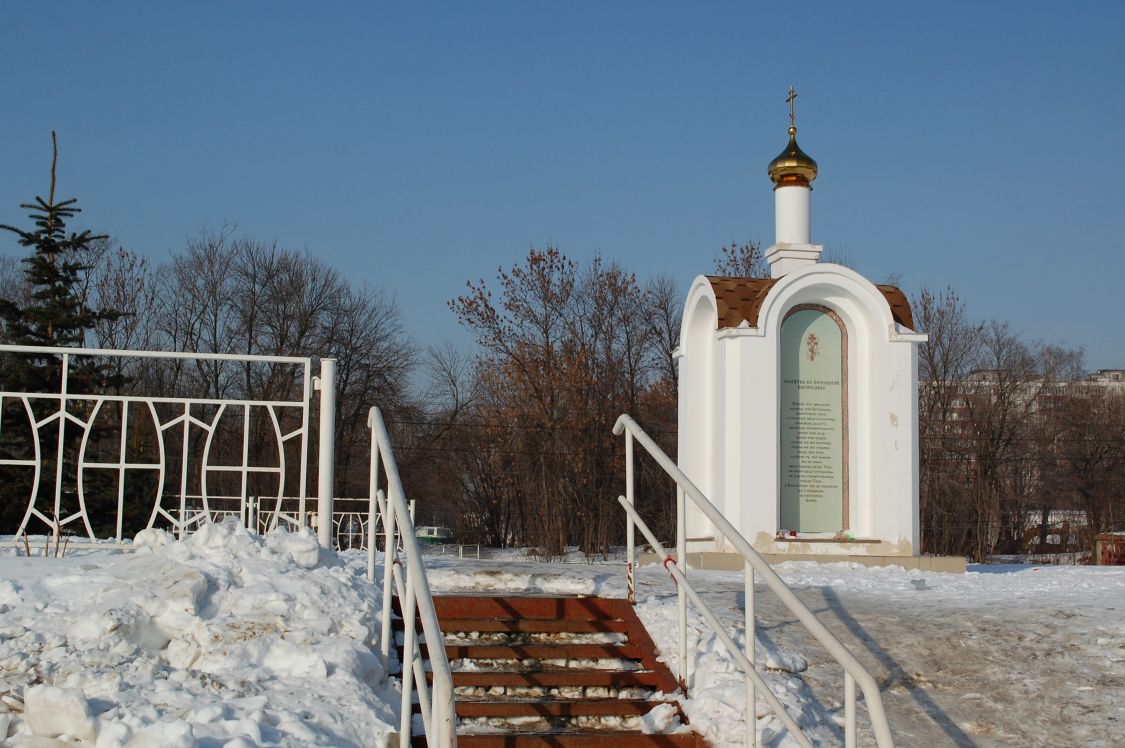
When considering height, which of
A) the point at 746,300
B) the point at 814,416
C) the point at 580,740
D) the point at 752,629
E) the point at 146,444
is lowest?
the point at 580,740

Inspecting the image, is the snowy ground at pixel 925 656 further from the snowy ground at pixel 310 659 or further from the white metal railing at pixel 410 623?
the white metal railing at pixel 410 623

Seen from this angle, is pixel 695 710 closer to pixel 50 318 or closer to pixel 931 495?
pixel 50 318

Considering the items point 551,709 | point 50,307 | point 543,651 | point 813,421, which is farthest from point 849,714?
point 50,307

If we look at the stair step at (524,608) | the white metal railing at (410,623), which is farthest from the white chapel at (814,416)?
the white metal railing at (410,623)

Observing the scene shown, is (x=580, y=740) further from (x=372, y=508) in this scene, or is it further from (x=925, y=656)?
(x=925, y=656)

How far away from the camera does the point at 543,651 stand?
603cm

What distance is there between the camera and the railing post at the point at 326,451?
6594 millimetres

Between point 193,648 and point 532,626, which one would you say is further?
point 532,626

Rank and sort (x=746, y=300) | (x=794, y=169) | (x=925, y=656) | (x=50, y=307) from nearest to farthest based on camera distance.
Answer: (x=925, y=656) < (x=746, y=300) < (x=794, y=169) < (x=50, y=307)

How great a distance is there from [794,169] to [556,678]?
929 cm

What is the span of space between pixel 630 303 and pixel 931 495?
1027 cm

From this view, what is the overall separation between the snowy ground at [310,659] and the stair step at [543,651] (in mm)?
236

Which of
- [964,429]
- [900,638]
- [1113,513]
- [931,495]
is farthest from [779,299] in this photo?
[1113,513]

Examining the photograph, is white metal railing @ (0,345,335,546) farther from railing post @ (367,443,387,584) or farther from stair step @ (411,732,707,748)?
stair step @ (411,732,707,748)
